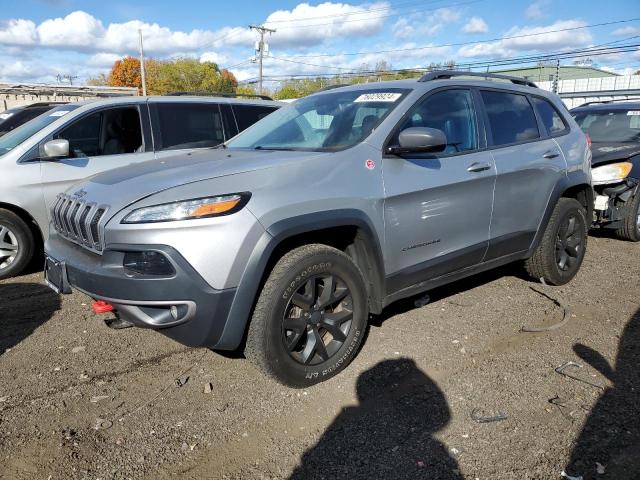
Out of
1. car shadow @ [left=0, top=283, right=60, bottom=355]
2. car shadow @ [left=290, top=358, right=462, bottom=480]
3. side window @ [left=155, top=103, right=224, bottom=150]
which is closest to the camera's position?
car shadow @ [left=290, top=358, right=462, bottom=480]

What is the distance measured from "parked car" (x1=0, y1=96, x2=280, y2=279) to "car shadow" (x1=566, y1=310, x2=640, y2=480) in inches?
182

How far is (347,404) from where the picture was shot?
9.64 ft

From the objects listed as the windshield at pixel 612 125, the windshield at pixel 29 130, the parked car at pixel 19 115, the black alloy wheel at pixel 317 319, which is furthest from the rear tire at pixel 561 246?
the parked car at pixel 19 115

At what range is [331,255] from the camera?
3.01m

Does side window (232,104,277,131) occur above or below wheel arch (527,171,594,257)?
above

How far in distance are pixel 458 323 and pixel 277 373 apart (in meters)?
1.79

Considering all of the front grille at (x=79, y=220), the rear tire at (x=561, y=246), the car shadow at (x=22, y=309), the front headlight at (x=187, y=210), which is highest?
the front headlight at (x=187, y=210)

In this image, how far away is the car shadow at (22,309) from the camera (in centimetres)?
384

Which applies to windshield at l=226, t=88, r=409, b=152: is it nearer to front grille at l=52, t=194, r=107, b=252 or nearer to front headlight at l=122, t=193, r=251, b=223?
front headlight at l=122, t=193, r=251, b=223

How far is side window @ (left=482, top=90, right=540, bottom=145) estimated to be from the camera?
161 inches

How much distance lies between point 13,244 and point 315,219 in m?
3.71

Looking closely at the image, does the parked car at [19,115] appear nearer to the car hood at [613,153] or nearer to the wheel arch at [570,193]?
the wheel arch at [570,193]

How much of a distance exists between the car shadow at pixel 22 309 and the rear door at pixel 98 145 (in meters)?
0.88

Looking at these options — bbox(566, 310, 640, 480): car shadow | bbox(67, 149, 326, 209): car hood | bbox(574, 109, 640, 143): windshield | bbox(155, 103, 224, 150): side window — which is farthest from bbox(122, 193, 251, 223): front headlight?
bbox(574, 109, 640, 143): windshield
